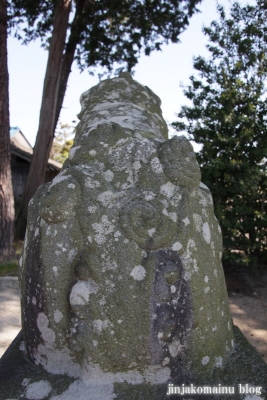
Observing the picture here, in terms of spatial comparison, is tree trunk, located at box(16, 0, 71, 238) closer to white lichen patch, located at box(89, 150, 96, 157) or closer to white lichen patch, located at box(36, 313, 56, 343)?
white lichen patch, located at box(89, 150, 96, 157)

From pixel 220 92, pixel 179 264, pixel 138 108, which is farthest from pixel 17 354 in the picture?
pixel 220 92

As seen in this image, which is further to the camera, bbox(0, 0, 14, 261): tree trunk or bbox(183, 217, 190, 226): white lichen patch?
bbox(0, 0, 14, 261): tree trunk

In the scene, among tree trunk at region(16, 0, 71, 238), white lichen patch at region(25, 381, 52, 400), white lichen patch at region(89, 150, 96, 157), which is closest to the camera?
white lichen patch at region(25, 381, 52, 400)

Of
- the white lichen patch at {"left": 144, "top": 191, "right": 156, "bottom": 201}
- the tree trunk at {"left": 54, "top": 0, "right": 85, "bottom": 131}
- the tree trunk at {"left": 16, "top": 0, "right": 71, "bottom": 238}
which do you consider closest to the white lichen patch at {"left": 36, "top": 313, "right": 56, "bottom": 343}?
the white lichen patch at {"left": 144, "top": 191, "right": 156, "bottom": 201}

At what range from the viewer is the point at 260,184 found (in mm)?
5613

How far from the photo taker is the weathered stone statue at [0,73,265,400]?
1.40m

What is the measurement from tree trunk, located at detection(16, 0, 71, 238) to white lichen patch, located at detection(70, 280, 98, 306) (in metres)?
6.49

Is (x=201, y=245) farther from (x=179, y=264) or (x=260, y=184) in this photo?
(x=260, y=184)

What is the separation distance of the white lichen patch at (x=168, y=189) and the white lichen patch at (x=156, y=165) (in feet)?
0.21

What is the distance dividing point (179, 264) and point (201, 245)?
0.13 metres

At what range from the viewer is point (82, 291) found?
4.66ft

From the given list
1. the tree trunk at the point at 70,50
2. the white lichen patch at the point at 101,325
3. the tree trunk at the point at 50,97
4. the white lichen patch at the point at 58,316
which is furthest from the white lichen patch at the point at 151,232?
the tree trunk at the point at 70,50

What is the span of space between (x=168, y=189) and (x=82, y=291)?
0.53m

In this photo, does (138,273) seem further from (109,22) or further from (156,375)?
(109,22)
